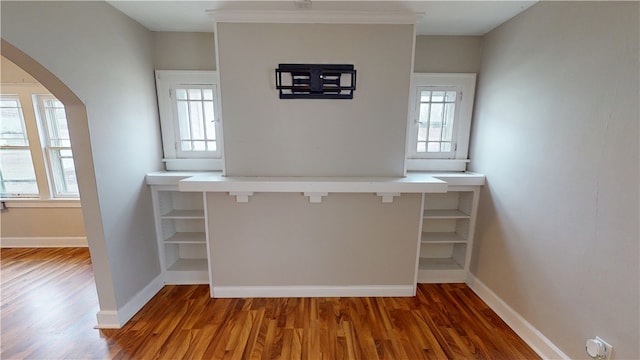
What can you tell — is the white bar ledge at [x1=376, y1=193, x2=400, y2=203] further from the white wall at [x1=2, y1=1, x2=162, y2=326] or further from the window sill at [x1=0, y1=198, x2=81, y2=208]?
the window sill at [x1=0, y1=198, x2=81, y2=208]

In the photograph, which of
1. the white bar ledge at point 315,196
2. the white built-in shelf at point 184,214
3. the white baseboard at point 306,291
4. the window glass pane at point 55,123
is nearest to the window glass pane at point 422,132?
the white bar ledge at point 315,196

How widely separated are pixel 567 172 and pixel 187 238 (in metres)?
3.10

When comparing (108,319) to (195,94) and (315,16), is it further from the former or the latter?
(315,16)

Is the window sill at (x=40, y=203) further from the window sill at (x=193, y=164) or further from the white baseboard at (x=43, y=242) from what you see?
the window sill at (x=193, y=164)

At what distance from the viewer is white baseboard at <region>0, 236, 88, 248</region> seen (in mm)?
3320

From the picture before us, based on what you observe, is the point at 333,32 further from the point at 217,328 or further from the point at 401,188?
the point at 217,328

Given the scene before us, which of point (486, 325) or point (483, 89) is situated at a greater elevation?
point (483, 89)

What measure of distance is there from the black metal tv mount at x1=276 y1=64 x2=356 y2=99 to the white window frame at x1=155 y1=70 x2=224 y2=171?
0.76 m

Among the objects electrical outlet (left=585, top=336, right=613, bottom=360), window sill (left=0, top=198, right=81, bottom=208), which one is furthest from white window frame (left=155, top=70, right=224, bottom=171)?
electrical outlet (left=585, top=336, right=613, bottom=360)

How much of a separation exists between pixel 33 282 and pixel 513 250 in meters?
4.52

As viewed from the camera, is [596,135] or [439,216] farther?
[439,216]

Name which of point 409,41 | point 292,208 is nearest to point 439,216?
point 292,208

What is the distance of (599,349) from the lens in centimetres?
137

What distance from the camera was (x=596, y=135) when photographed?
4.61ft
